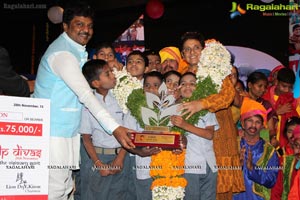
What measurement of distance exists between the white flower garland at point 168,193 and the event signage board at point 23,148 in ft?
3.94

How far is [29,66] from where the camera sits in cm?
1229

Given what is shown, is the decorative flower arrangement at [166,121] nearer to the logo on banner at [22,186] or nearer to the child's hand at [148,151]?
the child's hand at [148,151]

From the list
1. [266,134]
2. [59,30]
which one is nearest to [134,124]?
[266,134]

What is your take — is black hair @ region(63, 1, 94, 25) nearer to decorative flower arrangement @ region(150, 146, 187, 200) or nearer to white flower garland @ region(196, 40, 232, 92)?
white flower garland @ region(196, 40, 232, 92)

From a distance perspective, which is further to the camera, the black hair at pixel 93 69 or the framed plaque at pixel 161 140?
the black hair at pixel 93 69

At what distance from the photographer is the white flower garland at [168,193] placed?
15.3 ft

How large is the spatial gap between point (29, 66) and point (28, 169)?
8802 mm

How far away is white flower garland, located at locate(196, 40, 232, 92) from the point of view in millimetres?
4824

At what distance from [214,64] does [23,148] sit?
1871 mm

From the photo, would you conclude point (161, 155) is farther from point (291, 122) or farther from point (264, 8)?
point (264, 8)

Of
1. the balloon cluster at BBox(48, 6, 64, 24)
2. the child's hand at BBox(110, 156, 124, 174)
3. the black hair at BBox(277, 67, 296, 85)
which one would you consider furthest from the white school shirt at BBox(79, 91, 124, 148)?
the balloon cluster at BBox(48, 6, 64, 24)

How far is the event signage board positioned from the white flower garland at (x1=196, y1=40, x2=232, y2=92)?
156cm

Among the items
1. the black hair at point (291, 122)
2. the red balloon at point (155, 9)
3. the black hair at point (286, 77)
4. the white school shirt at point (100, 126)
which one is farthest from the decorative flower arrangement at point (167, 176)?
the red balloon at point (155, 9)

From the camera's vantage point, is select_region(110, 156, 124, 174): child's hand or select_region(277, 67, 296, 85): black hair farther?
select_region(277, 67, 296, 85): black hair
